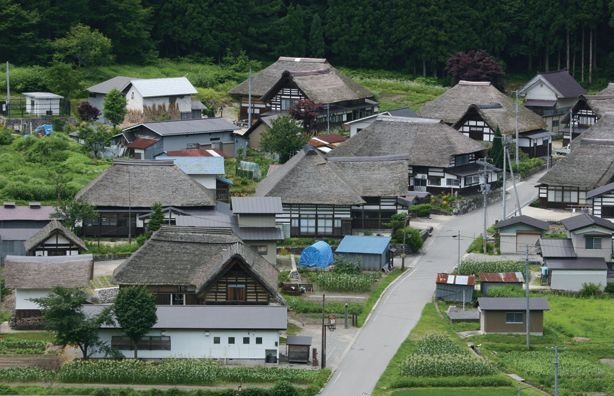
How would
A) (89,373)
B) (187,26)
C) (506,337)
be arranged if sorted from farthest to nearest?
(187,26) → (506,337) → (89,373)

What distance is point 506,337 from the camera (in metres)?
49.8

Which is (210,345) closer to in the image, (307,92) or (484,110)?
(484,110)

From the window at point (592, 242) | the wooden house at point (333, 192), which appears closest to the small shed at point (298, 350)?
the wooden house at point (333, 192)

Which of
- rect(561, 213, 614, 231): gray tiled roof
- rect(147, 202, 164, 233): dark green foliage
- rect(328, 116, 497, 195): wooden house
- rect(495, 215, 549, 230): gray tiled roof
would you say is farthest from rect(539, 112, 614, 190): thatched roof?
rect(147, 202, 164, 233): dark green foliage

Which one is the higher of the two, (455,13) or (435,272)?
(455,13)

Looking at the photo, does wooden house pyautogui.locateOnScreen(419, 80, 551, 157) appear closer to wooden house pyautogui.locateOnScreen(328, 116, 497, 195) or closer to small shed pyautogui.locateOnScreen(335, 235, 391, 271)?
wooden house pyautogui.locateOnScreen(328, 116, 497, 195)

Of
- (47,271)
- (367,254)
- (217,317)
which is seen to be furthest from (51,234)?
(367,254)

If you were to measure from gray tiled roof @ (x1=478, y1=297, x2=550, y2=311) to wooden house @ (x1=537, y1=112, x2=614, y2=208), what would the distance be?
13676mm

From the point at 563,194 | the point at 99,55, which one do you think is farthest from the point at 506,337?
the point at 99,55

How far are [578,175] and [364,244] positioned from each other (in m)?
11.2

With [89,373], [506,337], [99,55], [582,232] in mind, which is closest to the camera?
[89,373]

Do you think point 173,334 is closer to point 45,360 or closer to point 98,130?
point 45,360

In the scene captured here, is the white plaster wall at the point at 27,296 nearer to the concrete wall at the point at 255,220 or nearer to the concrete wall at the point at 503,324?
the concrete wall at the point at 255,220

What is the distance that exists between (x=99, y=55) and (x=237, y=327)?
33.3m
